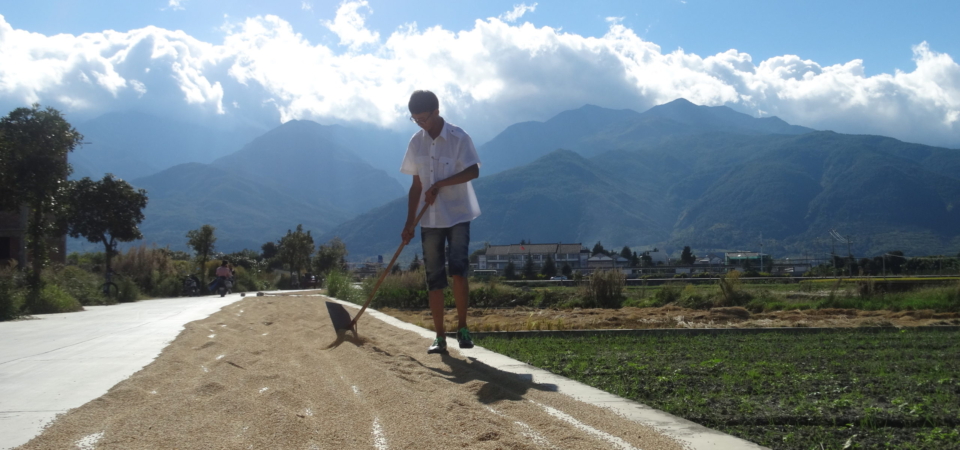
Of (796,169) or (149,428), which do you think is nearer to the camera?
(149,428)

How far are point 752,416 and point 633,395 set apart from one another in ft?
1.98

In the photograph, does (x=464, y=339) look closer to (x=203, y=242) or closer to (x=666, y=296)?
(x=666, y=296)

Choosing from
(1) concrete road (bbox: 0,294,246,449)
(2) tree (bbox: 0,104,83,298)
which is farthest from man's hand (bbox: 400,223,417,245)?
(2) tree (bbox: 0,104,83,298)

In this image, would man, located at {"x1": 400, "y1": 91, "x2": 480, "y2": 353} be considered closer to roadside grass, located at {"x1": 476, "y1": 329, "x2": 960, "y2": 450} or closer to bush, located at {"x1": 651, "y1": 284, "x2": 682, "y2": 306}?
roadside grass, located at {"x1": 476, "y1": 329, "x2": 960, "y2": 450}

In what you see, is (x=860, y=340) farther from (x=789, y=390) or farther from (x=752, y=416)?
(x=752, y=416)

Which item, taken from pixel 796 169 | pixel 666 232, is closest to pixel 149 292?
pixel 666 232

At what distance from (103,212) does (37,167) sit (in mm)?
13319

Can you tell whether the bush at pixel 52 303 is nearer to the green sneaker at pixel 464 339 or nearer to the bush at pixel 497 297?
the bush at pixel 497 297

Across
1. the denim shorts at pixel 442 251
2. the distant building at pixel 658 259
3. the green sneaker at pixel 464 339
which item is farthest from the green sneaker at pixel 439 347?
the distant building at pixel 658 259

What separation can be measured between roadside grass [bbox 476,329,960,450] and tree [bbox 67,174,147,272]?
22951 millimetres

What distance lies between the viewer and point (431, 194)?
4.40 m

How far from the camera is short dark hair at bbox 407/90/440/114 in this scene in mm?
4523

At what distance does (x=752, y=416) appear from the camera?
2475mm

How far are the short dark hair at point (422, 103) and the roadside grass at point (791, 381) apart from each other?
5.83 feet
